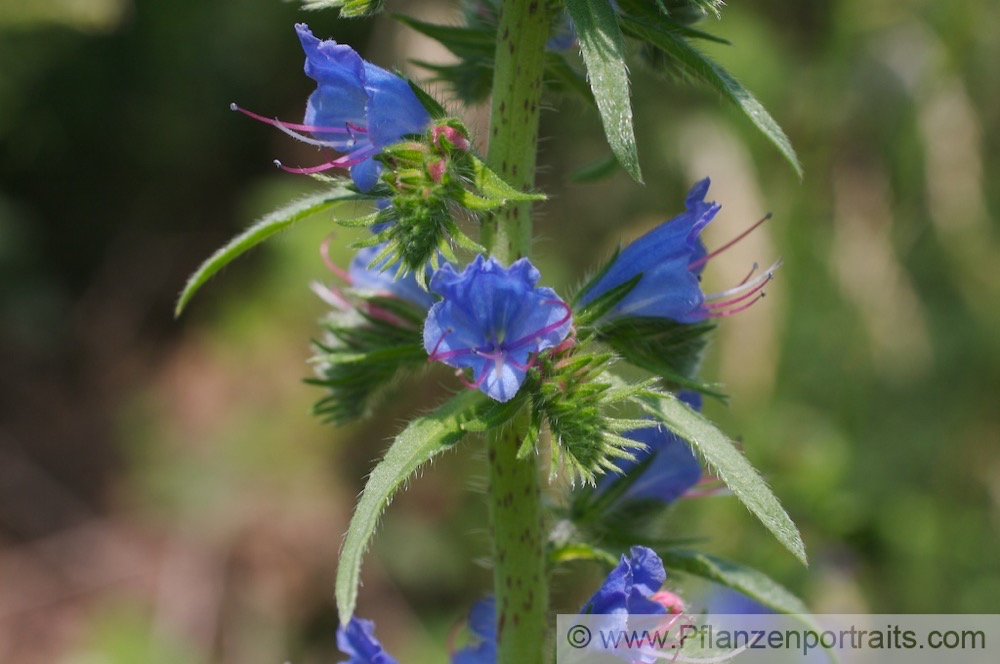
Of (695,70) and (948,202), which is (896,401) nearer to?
(948,202)

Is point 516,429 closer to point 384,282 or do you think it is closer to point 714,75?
point 384,282

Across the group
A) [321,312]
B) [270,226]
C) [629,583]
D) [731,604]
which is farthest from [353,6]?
[321,312]

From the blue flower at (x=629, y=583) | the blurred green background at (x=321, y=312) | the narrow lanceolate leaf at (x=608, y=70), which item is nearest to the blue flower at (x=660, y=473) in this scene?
the blue flower at (x=629, y=583)

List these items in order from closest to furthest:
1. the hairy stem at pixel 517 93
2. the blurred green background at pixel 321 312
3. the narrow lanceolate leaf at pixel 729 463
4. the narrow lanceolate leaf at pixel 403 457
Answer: the narrow lanceolate leaf at pixel 403 457, the narrow lanceolate leaf at pixel 729 463, the hairy stem at pixel 517 93, the blurred green background at pixel 321 312

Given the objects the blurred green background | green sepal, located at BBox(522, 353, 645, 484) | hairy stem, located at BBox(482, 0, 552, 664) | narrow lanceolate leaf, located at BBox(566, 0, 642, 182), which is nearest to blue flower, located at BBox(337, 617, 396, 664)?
hairy stem, located at BBox(482, 0, 552, 664)

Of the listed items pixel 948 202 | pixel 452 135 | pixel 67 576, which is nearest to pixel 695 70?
pixel 452 135

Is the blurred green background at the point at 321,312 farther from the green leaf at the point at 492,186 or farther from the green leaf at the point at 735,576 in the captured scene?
the green leaf at the point at 492,186

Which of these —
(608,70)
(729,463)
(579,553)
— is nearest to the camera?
(608,70)
